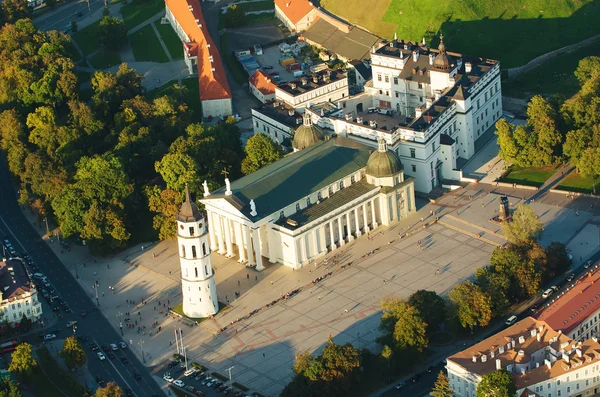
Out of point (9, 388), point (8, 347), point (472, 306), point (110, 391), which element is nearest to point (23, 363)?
point (9, 388)

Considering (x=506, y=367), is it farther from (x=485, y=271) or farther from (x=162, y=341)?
(x=162, y=341)

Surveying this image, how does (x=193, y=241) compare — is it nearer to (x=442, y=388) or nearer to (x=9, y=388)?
(x=9, y=388)

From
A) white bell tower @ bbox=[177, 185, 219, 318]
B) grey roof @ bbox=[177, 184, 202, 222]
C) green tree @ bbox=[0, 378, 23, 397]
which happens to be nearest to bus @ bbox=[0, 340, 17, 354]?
green tree @ bbox=[0, 378, 23, 397]

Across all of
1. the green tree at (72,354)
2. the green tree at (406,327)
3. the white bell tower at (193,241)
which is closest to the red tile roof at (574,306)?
the green tree at (406,327)

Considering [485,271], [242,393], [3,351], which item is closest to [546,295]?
[485,271]

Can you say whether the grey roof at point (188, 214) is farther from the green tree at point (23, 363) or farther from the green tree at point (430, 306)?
the green tree at point (430, 306)
